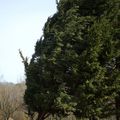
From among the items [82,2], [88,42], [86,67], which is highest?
[82,2]

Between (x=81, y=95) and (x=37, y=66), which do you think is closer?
(x=81, y=95)

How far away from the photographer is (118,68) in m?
21.2

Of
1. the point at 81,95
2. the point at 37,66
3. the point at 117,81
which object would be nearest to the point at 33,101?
the point at 37,66

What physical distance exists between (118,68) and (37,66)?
449cm

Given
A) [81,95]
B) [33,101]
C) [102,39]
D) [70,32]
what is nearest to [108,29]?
[102,39]

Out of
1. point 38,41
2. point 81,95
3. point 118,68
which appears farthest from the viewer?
point 38,41

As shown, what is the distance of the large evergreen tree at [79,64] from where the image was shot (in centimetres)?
1989

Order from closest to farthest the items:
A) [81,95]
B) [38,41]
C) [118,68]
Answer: [81,95] → [118,68] → [38,41]

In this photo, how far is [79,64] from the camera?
20.0m

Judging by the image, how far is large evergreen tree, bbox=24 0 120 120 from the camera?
1989cm

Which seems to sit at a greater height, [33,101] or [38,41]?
[38,41]

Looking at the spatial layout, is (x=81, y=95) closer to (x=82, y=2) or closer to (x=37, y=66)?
(x=37, y=66)

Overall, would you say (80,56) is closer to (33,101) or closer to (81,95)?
(81,95)

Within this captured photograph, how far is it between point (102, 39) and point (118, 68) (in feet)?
6.57
